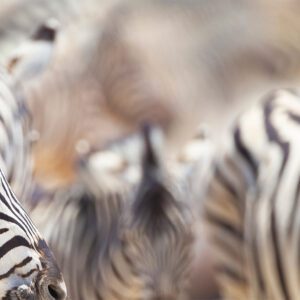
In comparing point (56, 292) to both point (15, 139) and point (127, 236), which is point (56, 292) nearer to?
point (15, 139)

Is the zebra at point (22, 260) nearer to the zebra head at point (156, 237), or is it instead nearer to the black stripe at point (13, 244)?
the black stripe at point (13, 244)

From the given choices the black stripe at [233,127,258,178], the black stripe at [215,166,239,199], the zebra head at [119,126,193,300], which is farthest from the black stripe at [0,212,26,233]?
the black stripe at [215,166,239,199]

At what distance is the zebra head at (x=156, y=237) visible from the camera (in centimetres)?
241

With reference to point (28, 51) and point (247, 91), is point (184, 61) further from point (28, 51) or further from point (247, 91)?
point (28, 51)

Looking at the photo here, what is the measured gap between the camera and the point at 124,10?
19.6ft

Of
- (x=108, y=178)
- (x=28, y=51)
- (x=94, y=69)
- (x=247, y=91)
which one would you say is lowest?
(x=247, y=91)

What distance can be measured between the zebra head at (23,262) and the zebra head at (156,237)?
1.11m

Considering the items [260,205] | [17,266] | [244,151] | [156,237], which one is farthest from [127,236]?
[17,266]

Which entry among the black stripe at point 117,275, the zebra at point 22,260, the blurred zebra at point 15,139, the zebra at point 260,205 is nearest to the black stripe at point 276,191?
the zebra at point 260,205

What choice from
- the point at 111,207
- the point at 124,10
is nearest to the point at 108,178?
the point at 111,207

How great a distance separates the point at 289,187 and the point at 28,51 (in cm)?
64

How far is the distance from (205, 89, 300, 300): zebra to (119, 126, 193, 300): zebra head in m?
0.17

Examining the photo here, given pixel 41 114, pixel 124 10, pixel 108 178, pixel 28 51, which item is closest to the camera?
pixel 28 51

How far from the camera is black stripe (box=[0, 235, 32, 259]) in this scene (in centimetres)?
122
